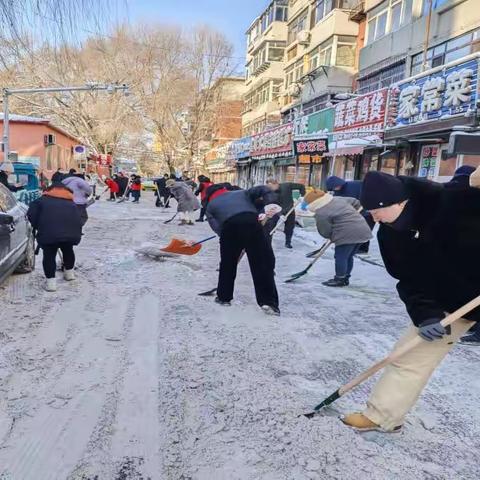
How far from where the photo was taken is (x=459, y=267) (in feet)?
7.63

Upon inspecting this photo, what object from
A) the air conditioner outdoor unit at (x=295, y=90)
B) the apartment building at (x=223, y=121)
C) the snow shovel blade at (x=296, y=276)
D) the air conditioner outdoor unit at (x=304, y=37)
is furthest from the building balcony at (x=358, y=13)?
the apartment building at (x=223, y=121)

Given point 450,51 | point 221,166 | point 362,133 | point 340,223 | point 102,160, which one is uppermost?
point 450,51

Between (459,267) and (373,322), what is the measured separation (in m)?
2.65

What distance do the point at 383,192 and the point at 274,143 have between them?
22436 mm

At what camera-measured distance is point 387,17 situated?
17625 mm

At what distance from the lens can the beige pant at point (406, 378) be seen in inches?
98.2

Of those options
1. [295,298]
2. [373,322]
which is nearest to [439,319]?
[373,322]

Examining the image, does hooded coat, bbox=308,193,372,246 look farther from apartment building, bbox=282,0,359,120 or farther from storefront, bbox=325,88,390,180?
apartment building, bbox=282,0,359,120

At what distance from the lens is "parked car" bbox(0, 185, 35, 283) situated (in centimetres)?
470

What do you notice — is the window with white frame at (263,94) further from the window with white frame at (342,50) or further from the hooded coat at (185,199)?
the hooded coat at (185,199)

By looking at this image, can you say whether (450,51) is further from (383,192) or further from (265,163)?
(265,163)

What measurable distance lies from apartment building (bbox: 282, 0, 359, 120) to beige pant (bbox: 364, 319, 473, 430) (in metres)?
19.9

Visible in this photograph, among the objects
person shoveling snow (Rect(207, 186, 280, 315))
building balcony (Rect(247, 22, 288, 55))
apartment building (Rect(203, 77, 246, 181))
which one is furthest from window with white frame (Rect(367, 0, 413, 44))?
apartment building (Rect(203, 77, 246, 181))

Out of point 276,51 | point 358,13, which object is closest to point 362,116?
point 358,13
